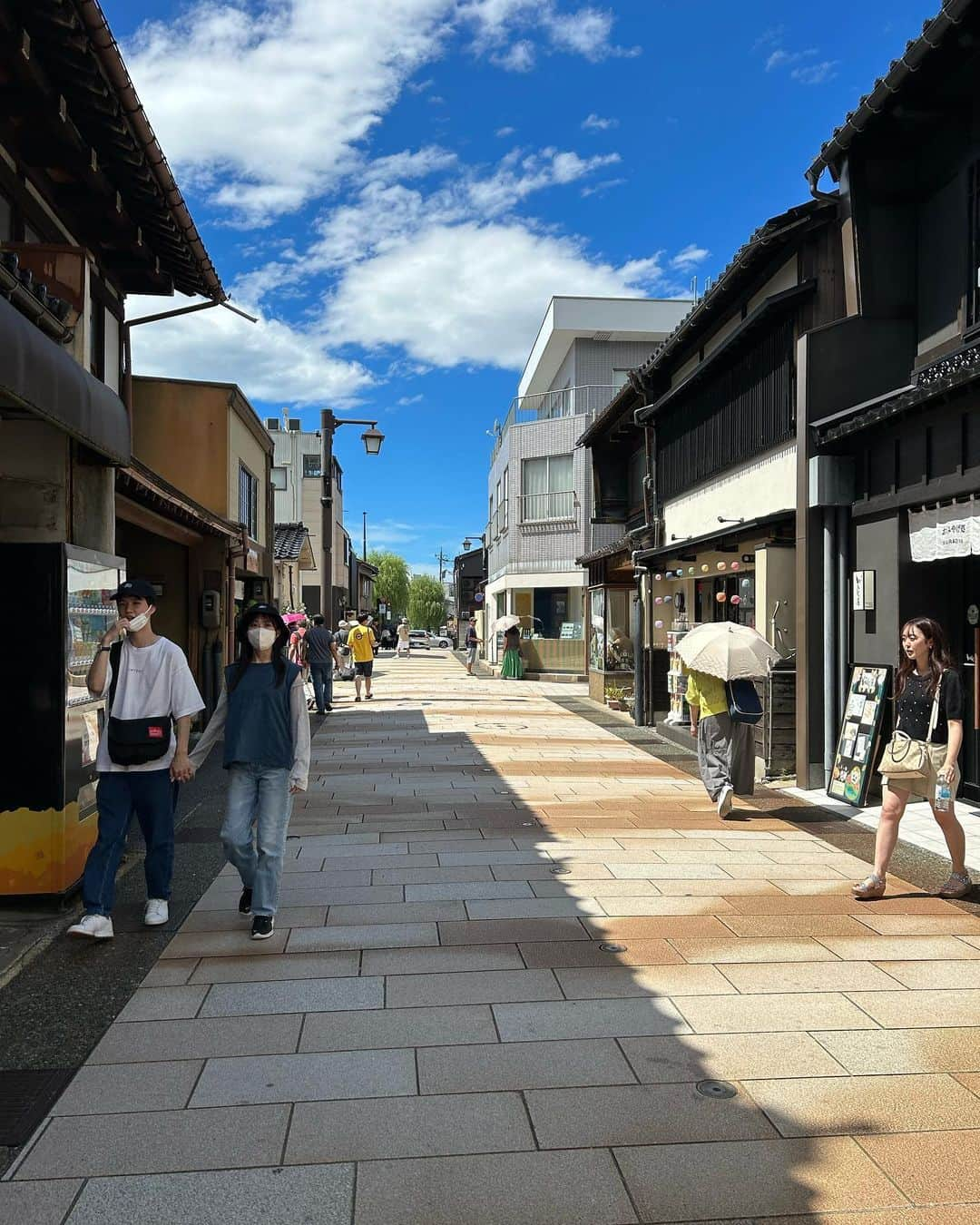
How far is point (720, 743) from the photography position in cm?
863

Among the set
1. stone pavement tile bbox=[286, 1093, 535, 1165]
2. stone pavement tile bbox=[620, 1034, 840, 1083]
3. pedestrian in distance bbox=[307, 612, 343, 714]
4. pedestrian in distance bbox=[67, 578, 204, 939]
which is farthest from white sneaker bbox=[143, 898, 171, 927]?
pedestrian in distance bbox=[307, 612, 343, 714]

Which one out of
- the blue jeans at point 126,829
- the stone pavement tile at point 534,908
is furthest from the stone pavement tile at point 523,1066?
the blue jeans at point 126,829

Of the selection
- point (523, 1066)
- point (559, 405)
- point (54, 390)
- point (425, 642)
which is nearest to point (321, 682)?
point (54, 390)

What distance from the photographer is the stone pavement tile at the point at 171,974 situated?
15.2 ft

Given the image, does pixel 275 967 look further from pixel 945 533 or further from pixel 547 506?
pixel 547 506

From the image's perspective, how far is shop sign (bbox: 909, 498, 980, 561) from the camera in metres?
7.52

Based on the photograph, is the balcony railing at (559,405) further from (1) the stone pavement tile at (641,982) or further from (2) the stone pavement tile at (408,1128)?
(2) the stone pavement tile at (408,1128)

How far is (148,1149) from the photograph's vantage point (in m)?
3.17

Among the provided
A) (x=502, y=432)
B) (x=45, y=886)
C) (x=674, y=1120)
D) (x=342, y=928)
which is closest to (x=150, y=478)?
(x=45, y=886)

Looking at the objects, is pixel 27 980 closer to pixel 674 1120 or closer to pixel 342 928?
pixel 342 928

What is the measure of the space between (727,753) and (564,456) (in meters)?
24.0

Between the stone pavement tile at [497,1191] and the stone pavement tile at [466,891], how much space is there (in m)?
2.94

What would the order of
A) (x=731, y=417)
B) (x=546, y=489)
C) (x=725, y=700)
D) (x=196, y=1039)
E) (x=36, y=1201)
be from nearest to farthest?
1. (x=36, y=1201)
2. (x=196, y=1039)
3. (x=725, y=700)
4. (x=731, y=417)
5. (x=546, y=489)

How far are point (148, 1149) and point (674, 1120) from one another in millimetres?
1768
